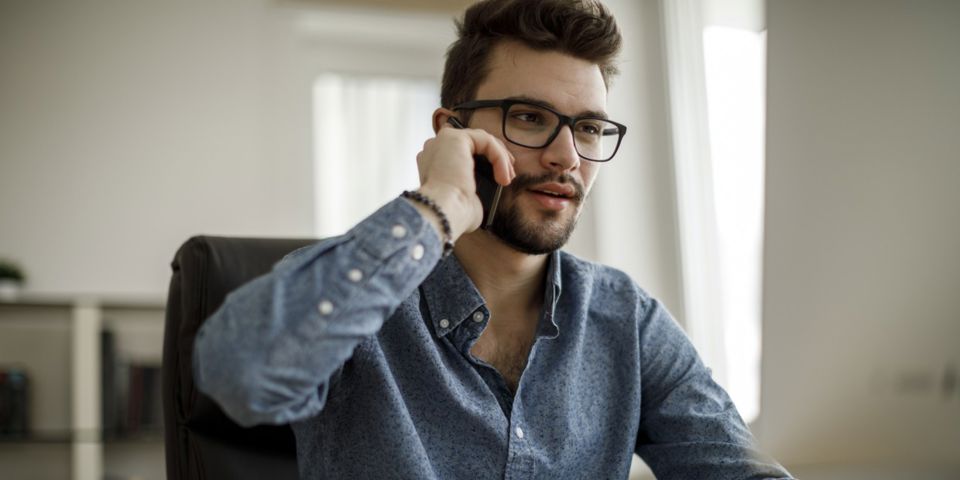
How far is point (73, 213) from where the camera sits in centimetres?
323

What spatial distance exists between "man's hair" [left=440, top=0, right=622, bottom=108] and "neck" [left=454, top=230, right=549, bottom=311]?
23 centimetres

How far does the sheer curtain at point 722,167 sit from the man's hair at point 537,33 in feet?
2.19

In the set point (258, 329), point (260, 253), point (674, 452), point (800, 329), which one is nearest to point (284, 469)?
point (260, 253)

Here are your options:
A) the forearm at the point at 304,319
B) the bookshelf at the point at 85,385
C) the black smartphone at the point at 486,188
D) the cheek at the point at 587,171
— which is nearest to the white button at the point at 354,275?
the forearm at the point at 304,319

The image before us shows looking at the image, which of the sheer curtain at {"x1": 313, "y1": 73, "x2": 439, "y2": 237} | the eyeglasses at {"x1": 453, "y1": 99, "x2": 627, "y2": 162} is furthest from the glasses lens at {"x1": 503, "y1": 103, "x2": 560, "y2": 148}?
the sheer curtain at {"x1": 313, "y1": 73, "x2": 439, "y2": 237}

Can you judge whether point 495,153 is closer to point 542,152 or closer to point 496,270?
point 542,152

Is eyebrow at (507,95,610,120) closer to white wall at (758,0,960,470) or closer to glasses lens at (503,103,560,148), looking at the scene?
glasses lens at (503,103,560,148)

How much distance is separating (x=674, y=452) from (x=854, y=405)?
2.47ft

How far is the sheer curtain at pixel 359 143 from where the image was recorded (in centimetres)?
345

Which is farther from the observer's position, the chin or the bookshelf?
the bookshelf

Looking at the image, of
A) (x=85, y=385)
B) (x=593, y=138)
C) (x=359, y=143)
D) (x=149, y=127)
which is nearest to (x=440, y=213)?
(x=593, y=138)

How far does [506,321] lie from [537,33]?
1.36ft

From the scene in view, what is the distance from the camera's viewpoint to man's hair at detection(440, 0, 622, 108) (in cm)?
114

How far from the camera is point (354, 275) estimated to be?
73cm
